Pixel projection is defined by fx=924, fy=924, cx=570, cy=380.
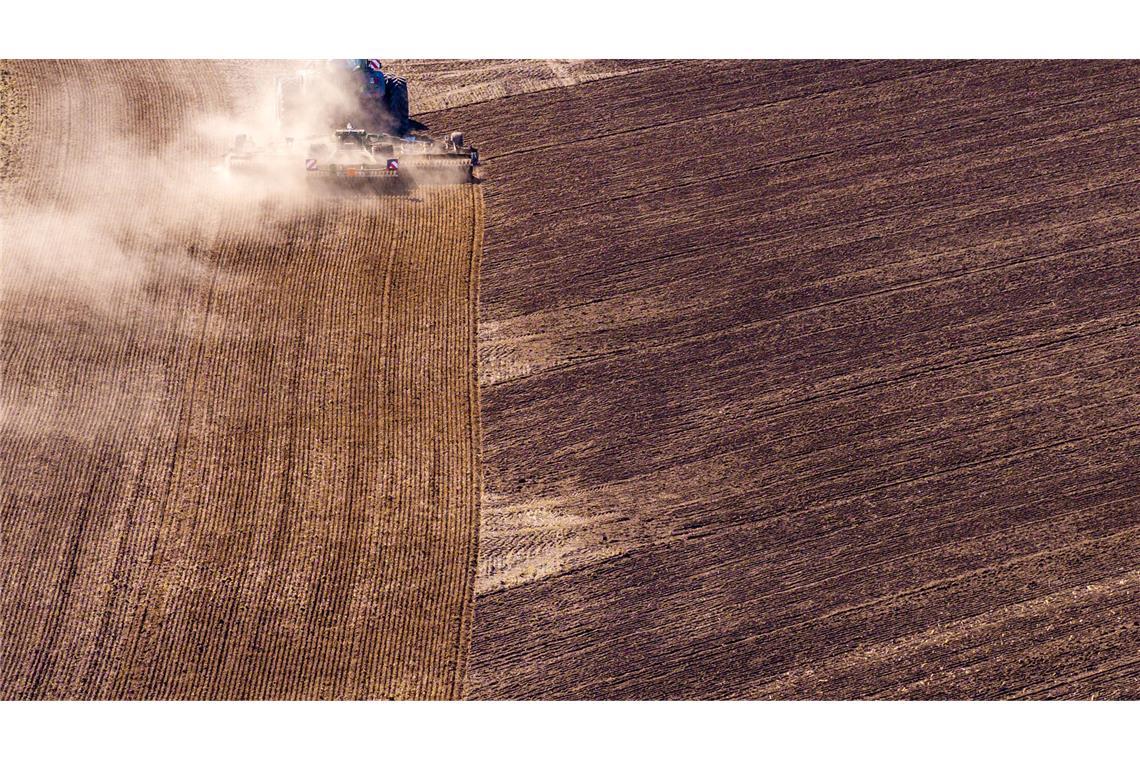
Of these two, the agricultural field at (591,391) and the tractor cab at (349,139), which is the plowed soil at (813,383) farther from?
the tractor cab at (349,139)

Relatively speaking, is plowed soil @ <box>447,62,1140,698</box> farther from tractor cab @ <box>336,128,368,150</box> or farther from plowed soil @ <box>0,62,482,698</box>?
tractor cab @ <box>336,128,368,150</box>

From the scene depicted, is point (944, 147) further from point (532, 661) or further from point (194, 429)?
point (194, 429)

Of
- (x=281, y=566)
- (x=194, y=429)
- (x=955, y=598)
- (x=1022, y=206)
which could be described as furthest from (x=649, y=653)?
(x=1022, y=206)

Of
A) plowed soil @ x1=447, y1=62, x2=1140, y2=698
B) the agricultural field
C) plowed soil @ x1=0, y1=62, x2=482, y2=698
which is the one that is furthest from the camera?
plowed soil @ x1=447, y1=62, x2=1140, y2=698

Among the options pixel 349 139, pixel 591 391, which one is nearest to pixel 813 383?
pixel 591 391

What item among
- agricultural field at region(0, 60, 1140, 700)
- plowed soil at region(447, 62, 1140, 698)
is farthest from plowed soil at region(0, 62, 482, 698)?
plowed soil at region(447, 62, 1140, 698)

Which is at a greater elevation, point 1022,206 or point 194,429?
point 1022,206
